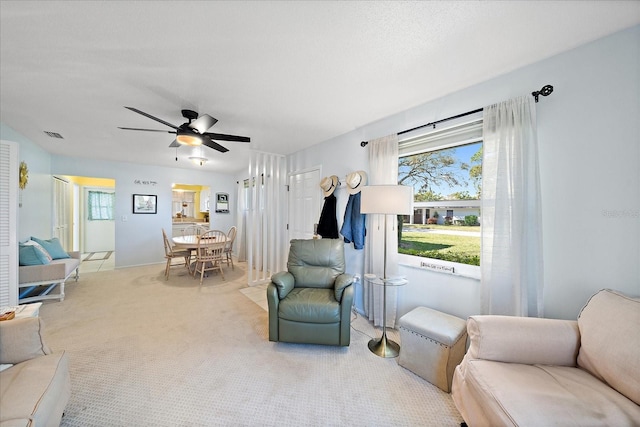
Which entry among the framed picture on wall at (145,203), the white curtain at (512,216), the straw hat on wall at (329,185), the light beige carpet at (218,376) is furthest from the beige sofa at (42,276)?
the white curtain at (512,216)

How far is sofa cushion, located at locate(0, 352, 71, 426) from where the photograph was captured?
91cm

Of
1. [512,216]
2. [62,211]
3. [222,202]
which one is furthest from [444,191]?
[62,211]

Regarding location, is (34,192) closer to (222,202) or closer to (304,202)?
(222,202)

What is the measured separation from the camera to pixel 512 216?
1.71m

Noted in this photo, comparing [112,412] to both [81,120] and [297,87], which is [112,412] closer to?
[297,87]

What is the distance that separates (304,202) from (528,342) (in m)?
3.23

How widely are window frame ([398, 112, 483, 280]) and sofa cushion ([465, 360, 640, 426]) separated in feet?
2.86

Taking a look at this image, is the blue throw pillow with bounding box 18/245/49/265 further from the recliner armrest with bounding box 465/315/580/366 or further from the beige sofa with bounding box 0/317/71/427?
the recliner armrest with bounding box 465/315/580/366

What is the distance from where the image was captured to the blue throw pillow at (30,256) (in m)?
3.08

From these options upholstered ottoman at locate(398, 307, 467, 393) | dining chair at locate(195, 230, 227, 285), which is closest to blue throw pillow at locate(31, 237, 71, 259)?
dining chair at locate(195, 230, 227, 285)

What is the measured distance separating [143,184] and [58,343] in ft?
13.7

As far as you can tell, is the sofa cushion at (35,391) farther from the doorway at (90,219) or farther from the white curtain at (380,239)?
the doorway at (90,219)

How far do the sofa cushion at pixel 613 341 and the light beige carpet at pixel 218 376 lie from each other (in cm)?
81

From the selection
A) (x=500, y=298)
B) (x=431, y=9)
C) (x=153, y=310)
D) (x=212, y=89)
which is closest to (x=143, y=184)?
(x=153, y=310)
